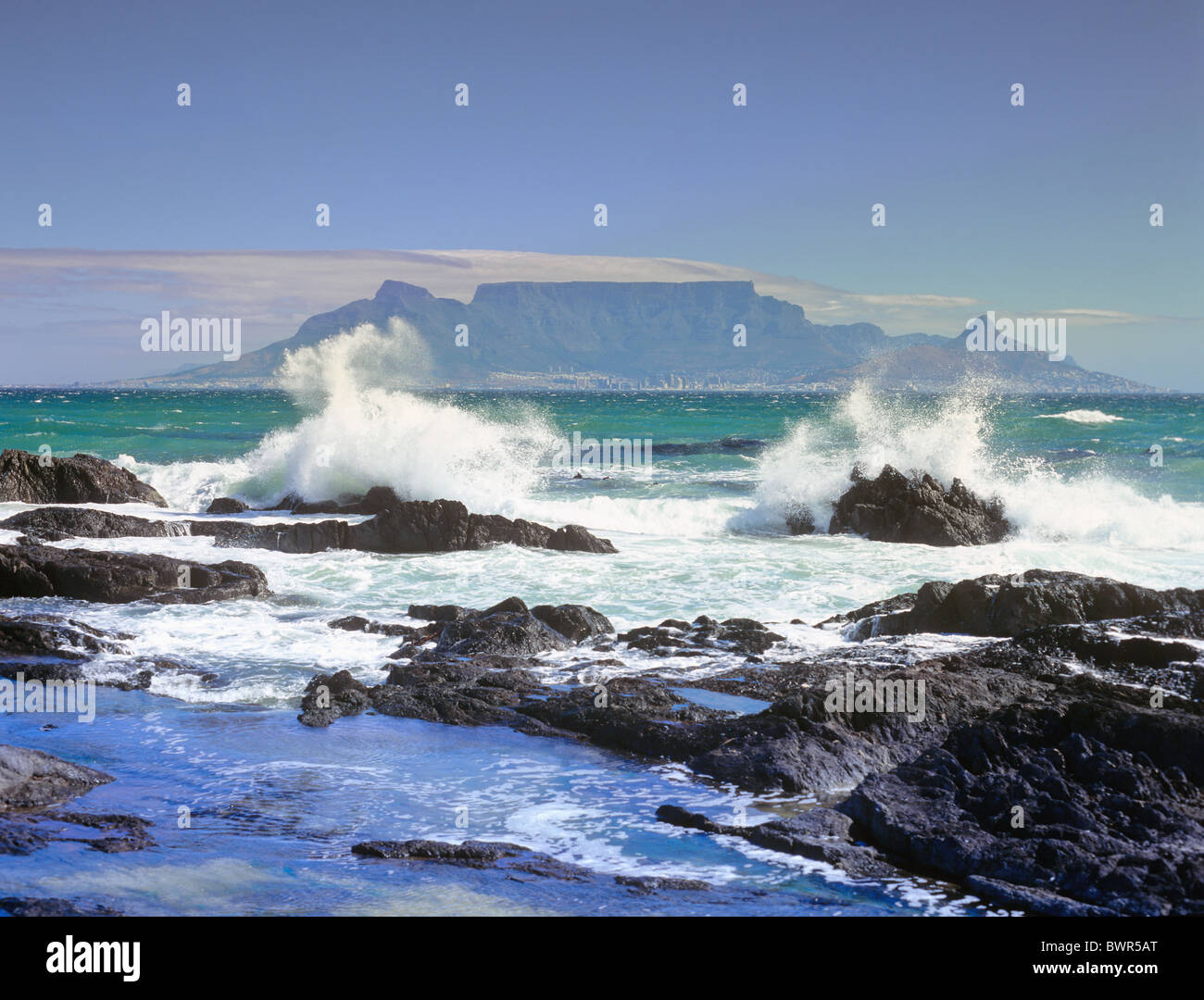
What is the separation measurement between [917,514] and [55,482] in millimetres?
16884

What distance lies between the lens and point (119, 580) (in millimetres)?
13344

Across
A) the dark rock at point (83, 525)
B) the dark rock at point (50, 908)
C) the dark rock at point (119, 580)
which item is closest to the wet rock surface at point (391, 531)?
the dark rock at point (83, 525)

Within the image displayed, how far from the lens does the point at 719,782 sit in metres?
7.18

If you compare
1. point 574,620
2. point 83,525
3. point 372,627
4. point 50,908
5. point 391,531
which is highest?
point 83,525

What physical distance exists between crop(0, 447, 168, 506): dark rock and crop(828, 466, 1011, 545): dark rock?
46.6ft

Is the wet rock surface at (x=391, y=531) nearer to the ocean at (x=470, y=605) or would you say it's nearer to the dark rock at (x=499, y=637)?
the ocean at (x=470, y=605)

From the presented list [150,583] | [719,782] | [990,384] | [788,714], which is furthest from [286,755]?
[990,384]

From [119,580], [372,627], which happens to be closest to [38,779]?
[372,627]

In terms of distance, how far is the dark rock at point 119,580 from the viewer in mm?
13164

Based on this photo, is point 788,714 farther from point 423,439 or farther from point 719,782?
point 423,439

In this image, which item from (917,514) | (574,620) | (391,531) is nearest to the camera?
(574,620)

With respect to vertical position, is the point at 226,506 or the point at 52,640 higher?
the point at 226,506

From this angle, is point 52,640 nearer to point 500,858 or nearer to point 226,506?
point 500,858
